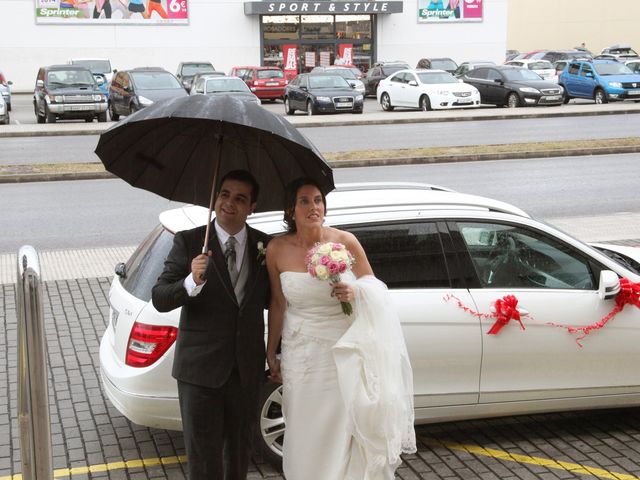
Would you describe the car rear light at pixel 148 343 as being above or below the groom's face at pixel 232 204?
below

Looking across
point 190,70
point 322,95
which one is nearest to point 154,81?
point 322,95

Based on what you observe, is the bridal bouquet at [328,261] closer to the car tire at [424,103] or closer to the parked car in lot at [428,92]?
the parked car in lot at [428,92]

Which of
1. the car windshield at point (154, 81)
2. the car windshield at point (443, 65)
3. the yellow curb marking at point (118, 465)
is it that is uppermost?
the car windshield at point (154, 81)

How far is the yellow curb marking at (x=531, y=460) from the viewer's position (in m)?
5.68

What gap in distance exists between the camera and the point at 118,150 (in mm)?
4734

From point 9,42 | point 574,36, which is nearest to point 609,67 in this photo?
point 9,42

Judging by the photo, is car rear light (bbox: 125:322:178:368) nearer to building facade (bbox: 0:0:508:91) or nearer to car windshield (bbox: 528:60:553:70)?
car windshield (bbox: 528:60:553:70)

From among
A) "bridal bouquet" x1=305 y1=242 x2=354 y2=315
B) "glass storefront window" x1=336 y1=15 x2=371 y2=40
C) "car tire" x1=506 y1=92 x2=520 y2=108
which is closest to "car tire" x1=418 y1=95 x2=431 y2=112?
"car tire" x1=506 y1=92 x2=520 y2=108

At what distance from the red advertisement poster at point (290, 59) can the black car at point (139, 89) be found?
2352cm

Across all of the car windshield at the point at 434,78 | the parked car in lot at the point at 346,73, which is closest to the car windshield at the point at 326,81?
the parked car in lot at the point at 346,73

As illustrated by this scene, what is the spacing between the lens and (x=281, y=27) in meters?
55.4

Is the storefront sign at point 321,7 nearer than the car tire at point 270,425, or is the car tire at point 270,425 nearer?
the car tire at point 270,425

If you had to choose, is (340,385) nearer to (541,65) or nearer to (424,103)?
(424,103)

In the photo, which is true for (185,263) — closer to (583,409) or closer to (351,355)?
(351,355)
